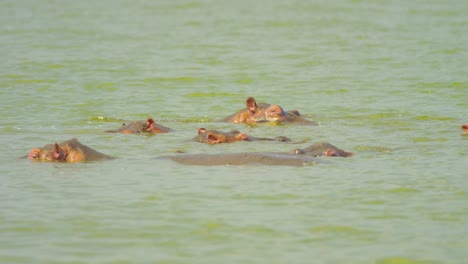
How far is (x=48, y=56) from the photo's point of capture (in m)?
21.7

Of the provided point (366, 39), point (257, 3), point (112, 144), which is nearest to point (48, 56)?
point (366, 39)

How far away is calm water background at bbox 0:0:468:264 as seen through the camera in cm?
704

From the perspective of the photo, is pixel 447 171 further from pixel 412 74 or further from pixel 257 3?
pixel 257 3

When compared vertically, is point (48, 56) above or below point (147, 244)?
above

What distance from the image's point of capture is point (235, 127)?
43.6 ft

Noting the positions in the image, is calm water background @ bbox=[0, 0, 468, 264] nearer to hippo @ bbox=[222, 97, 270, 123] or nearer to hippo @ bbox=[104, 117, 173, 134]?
hippo @ bbox=[104, 117, 173, 134]

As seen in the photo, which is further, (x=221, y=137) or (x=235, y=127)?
(x=235, y=127)

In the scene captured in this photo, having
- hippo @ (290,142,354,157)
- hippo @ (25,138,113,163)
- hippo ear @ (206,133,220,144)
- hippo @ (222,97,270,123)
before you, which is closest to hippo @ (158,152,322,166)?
hippo @ (290,142,354,157)

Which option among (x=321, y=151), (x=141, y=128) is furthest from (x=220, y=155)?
(x=141, y=128)

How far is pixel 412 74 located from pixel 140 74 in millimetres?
4863

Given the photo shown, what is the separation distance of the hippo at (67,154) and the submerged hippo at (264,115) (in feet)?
11.4

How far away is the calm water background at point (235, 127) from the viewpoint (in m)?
7.04

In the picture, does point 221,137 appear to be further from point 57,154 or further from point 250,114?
point 250,114

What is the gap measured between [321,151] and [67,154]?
2.42 meters
